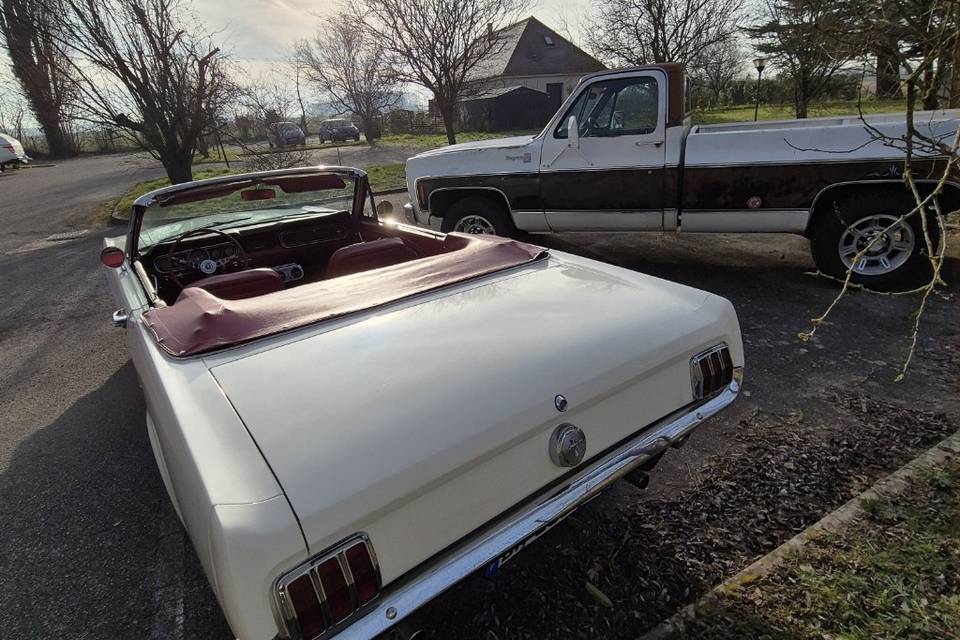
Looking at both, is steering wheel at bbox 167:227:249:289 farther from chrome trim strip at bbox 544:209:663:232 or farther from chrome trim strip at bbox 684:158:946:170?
chrome trim strip at bbox 684:158:946:170

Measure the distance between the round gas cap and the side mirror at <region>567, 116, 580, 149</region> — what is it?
14.1ft

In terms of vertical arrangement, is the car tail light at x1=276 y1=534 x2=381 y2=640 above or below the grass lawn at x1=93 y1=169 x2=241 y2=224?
below

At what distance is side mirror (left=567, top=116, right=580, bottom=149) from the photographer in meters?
5.35

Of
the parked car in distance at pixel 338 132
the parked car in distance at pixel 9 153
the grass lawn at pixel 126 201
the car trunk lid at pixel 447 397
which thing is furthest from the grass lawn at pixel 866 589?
the parked car in distance at pixel 9 153

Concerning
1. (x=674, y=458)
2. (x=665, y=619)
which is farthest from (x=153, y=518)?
(x=674, y=458)

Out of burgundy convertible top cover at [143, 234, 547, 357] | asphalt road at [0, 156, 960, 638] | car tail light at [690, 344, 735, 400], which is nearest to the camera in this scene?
burgundy convertible top cover at [143, 234, 547, 357]

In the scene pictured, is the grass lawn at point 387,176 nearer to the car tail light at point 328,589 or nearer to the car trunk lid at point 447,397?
the car trunk lid at point 447,397

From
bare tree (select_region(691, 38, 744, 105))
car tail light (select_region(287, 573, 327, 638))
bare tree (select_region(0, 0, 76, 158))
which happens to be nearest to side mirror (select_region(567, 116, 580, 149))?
car tail light (select_region(287, 573, 327, 638))

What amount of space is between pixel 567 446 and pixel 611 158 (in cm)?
437

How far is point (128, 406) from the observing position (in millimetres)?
3777

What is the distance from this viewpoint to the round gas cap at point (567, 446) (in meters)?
1.67

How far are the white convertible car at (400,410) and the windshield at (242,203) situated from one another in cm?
63

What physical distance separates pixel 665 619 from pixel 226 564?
148 cm

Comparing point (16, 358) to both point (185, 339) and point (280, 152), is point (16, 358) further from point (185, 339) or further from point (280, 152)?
point (280, 152)
